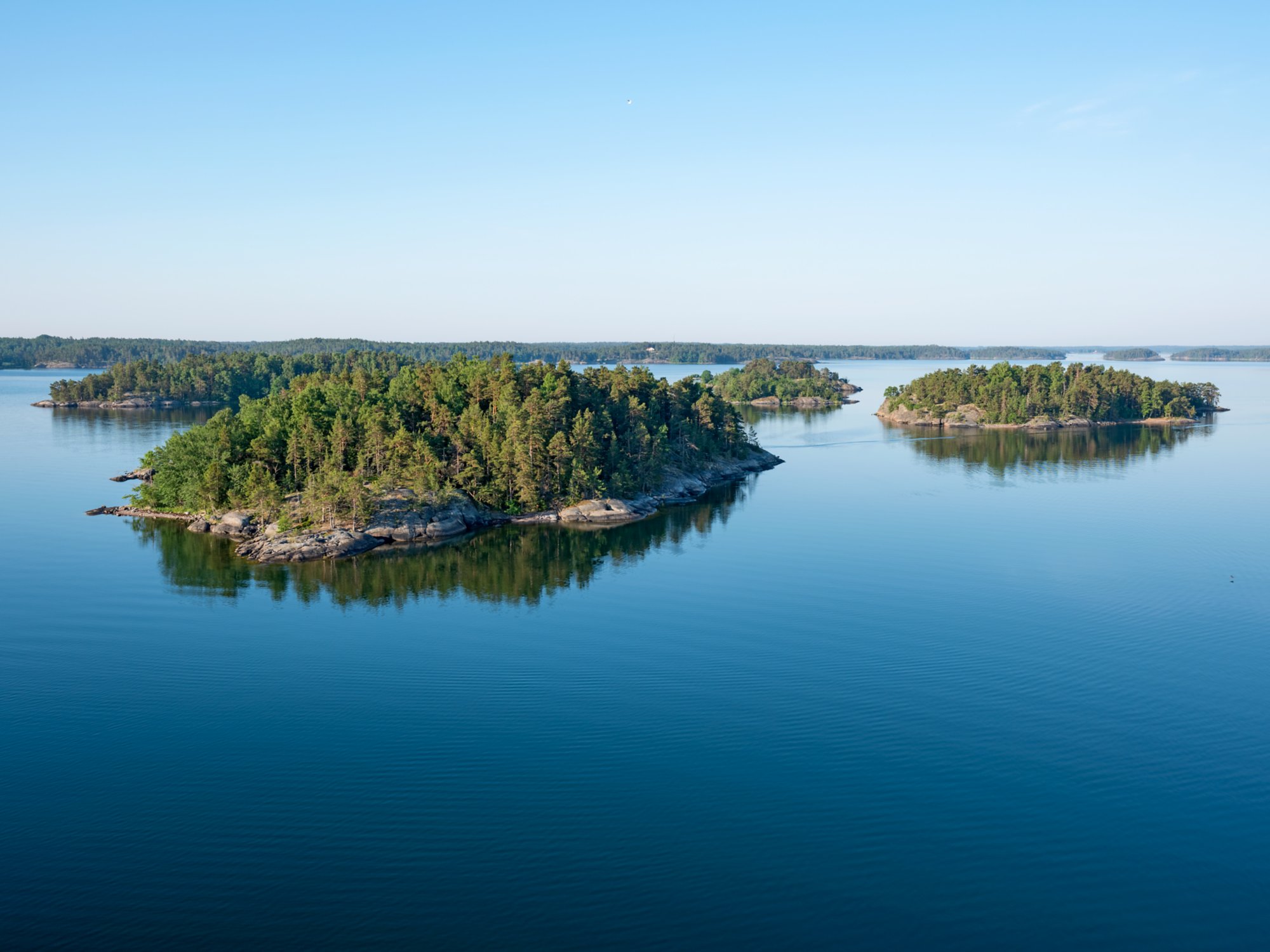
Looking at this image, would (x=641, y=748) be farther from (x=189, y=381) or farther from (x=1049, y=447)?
(x=189, y=381)

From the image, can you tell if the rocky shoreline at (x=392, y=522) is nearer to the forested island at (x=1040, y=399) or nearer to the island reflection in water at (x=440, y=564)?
the island reflection in water at (x=440, y=564)

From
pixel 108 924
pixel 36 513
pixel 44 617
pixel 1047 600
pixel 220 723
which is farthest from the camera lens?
pixel 36 513

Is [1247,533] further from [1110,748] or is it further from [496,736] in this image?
[496,736]

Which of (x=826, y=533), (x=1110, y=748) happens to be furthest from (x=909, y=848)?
(x=826, y=533)

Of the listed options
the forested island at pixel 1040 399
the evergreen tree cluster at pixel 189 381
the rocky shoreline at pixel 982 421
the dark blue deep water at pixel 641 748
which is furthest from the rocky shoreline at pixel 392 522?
the evergreen tree cluster at pixel 189 381

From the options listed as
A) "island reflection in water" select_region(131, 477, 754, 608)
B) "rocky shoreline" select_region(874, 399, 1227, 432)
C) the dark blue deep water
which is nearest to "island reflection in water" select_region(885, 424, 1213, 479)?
"rocky shoreline" select_region(874, 399, 1227, 432)

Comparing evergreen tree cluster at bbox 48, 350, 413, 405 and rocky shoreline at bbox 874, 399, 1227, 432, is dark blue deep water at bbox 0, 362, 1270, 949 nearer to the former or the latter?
rocky shoreline at bbox 874, 399, 1227, 432
